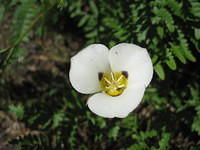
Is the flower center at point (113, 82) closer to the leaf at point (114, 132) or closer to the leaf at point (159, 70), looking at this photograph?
the leaf at point (159, 70)

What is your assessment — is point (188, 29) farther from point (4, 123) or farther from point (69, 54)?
point (4, 123)

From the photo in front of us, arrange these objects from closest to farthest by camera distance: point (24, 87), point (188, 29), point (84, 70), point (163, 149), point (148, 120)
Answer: point (84, 70) < point (163, 149) < point (188, 29) < point (148, 120) < point (24, 87)

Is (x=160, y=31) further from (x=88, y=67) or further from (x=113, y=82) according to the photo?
(x=88, y=67)

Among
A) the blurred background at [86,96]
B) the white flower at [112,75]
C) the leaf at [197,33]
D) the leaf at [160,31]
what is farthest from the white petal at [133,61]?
the leaf at [197,33]

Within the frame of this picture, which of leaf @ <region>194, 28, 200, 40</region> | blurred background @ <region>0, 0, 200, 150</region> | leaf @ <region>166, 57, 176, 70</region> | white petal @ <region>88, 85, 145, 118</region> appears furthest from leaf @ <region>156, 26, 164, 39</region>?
white petal @ <region>88, 85, 145, 118</region>

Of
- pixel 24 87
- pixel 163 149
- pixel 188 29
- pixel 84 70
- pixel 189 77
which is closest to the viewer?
pixel 84 70

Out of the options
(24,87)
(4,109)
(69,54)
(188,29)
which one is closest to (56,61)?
(69,54)

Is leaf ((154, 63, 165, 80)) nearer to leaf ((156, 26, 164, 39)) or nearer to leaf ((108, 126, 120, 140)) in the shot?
leaf ((156, 26, 164, 39))
